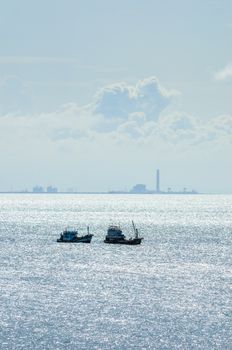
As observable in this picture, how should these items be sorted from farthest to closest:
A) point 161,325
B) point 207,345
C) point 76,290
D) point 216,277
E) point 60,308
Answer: point 216,277
point 76,290
point 60,308
point 161,325
point 207,345

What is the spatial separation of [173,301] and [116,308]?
1144 cm

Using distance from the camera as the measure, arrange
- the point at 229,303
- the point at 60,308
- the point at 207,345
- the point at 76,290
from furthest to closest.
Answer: the point at 76,290
the point at 229,303
the point at 60,308
the point at 207,345

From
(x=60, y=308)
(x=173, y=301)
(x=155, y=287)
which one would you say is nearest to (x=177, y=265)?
(x=155, y=287)

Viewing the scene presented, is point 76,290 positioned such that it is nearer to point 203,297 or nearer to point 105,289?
point 105,289

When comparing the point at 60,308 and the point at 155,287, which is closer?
the point at 60,308

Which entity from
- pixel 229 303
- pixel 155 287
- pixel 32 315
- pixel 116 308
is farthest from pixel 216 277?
pixel 32 315

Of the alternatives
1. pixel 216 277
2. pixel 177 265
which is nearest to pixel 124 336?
pixel 216 277

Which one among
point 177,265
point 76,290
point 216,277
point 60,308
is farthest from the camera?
point 177,265

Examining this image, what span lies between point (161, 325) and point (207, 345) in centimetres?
1180

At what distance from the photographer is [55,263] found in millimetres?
185500

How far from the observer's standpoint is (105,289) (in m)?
142

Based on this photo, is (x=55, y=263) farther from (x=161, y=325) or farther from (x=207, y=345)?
(x=207, y=345)

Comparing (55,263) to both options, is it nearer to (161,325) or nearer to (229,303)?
(229,303)

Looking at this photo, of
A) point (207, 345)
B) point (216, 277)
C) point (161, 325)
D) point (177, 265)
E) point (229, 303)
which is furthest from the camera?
point (177, 265)
